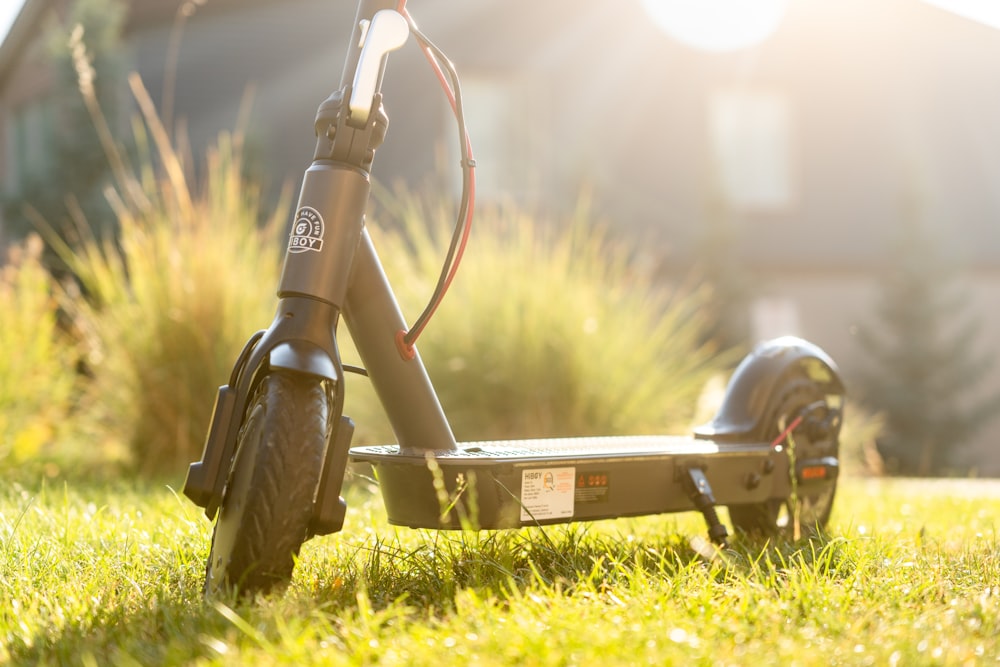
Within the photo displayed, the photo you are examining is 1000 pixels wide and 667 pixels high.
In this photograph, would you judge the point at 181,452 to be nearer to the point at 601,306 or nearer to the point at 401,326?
the point at 601,306

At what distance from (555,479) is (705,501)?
0.42m

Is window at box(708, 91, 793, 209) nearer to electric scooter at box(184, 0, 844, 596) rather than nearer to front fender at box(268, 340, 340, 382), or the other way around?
electric scooter at box(184, 0, 844, 596)

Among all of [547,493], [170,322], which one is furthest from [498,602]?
[170,322]

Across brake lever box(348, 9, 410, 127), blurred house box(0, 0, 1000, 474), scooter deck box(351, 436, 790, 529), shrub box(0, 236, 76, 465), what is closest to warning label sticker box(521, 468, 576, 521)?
scooter deck box(351, 436, 790, 529)

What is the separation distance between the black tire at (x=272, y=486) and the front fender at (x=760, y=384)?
4.34 ft

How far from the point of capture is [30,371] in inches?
189

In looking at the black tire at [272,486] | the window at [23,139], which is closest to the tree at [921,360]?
the window at [23,139]

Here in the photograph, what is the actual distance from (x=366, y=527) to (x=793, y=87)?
41.7 ft

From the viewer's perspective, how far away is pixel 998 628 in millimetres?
1784

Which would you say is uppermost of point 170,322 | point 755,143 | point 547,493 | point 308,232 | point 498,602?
point 755,143

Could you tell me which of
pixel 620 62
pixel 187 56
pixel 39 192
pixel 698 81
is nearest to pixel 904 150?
pixel 698 81

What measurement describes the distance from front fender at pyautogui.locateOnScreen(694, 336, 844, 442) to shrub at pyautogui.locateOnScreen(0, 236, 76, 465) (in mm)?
2912

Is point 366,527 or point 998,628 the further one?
point 366,527

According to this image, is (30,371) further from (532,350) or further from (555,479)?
(555,479)
